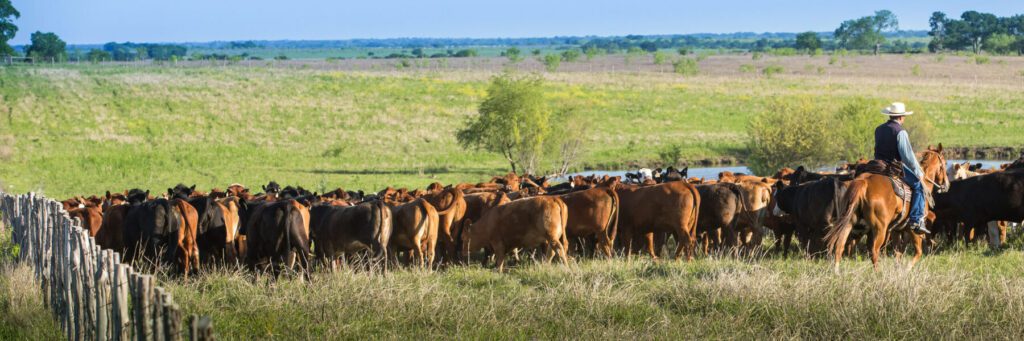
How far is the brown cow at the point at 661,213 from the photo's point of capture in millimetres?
14352

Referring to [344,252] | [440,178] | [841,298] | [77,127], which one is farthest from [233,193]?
[77,127]

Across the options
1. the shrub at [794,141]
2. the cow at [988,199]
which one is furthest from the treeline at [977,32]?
the cow at [988,199]

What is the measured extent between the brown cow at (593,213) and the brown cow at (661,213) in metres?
0.35

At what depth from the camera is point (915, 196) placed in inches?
512

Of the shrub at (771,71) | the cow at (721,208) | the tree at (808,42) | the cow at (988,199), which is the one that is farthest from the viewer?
the tree at (808,42)

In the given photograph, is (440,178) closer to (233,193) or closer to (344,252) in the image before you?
(233,193)

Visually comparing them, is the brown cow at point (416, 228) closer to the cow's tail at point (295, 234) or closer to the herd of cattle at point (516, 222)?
the herd of cattle at point (516, 222)

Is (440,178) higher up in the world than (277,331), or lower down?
lower down

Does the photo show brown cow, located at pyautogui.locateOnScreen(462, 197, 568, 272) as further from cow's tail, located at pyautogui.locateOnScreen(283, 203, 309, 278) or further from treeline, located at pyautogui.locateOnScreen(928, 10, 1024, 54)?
treeline, located at pyautogui.locateOnScreen(928, 10, 1024, 54)

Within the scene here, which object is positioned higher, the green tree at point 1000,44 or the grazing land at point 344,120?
the green tree at point 1000,44

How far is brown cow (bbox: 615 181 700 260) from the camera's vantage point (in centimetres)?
1435

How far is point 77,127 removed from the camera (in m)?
52.1

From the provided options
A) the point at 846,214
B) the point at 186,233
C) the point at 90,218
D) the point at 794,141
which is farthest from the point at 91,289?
the point at 794,141

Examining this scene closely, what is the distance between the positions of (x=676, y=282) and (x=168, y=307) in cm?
550
